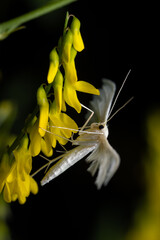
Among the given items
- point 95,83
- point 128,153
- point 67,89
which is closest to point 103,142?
point 67,89

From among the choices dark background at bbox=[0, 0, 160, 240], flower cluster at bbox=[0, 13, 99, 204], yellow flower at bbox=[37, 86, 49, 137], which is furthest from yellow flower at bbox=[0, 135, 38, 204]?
dark background at bbox=[0, 0, 160, 240]

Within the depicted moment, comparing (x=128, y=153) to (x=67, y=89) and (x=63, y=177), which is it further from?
(x=67, y=89)

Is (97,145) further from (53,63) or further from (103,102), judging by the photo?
(53,63)

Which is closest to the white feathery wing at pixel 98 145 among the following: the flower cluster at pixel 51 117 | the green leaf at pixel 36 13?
the flower cluster at pixel 51 117


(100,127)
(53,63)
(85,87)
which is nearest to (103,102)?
(100,127)

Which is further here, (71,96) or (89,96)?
(89,96)

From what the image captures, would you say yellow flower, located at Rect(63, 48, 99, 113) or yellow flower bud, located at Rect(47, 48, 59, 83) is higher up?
yellow flower bud, located at Rect(47, 48, 59, 83)

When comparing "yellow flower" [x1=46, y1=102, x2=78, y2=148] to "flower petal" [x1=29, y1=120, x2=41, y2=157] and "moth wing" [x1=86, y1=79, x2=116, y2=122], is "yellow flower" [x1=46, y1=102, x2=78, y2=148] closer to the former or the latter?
"flower petal" [x1=29, y1=120, x2=41, y2=157]
